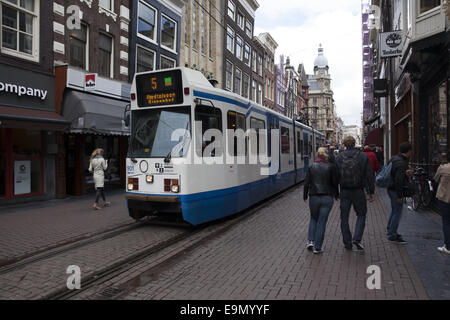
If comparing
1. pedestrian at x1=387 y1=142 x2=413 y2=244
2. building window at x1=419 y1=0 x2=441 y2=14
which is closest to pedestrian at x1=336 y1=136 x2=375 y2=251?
pedestrian at x1=387 y1=142 x2=413 y2=244

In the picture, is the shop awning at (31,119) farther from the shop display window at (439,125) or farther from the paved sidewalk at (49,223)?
the shop display window at (439,125)

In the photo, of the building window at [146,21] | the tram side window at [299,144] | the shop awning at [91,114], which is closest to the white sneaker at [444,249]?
the tram side window at [299,144]

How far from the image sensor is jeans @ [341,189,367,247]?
554 cm

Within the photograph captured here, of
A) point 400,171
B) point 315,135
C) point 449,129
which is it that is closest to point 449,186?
point 400,171

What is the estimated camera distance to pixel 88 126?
461 inches

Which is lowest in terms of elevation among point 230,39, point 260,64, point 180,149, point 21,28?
point 180,149

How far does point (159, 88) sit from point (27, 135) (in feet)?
22.5

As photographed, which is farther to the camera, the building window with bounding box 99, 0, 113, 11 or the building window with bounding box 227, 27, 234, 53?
the building window with bounding box 227, 27, 234, 53

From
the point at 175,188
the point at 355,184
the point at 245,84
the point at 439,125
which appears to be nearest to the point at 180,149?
the point at 175,188

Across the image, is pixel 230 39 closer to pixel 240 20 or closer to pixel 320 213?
pixel 240 20

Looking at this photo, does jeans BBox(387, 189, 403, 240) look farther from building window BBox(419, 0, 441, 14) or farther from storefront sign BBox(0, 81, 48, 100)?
storefront sign BBox(0, 81, 48, 100)

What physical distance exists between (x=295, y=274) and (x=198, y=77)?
4.56m

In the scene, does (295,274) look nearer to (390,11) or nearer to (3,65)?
(3,65)

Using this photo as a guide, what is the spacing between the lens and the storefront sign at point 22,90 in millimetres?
10156
